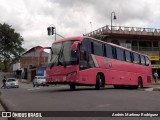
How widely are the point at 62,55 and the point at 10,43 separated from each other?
34885 mm

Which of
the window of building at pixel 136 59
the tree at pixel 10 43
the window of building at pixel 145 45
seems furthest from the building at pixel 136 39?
the window of building at pixel 136 59

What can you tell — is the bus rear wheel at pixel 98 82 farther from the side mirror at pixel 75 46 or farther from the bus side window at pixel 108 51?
the side mirror at pixel 75 46

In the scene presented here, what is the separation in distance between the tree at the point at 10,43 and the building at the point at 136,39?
1231 centimetres

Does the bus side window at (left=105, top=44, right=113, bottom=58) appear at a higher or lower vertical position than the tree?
lower

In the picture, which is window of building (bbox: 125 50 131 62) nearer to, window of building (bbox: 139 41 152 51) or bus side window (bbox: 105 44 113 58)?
bus side window (bbox: 105 44 113 58)

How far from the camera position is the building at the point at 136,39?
55.0 metres

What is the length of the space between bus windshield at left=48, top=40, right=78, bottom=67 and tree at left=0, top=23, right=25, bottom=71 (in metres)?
26.0

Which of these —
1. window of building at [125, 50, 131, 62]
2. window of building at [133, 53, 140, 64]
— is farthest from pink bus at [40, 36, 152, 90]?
window of building at [133, 53, 140, 64]

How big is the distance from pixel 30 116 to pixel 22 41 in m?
51.9

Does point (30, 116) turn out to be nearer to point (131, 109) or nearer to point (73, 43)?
point (131, 109)

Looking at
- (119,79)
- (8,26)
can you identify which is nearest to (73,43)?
(119,79)

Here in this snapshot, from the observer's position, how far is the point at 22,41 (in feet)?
200

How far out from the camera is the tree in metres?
49.3

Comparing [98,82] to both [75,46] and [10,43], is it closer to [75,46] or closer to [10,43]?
[75,46]
